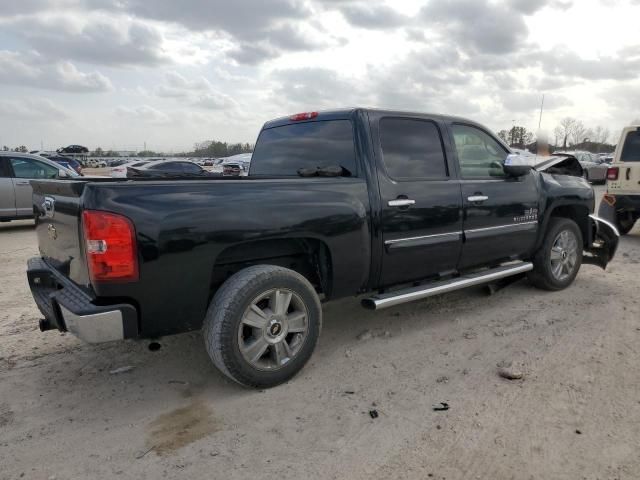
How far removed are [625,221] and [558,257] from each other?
481 centimetres

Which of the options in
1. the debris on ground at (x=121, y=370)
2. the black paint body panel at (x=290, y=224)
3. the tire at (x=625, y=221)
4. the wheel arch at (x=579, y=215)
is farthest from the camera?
the tire at (x=625, y=221)

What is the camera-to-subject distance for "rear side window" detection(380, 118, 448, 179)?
4023 mm

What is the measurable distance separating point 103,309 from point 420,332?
103 inches

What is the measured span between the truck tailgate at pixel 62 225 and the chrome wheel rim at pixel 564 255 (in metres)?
4.60

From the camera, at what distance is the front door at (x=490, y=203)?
4496mm

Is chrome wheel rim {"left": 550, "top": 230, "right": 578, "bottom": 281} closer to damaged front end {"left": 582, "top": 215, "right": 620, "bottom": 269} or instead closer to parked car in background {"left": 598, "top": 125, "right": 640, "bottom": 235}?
A: damaged front end {"left": 582, "top": 215, "right": 620, "bottom": 269}

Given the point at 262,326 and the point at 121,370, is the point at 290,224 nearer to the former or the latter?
the point at 262,326

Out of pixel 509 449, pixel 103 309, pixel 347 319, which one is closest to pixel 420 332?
pixel 347 319

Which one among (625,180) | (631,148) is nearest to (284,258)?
(625,180)

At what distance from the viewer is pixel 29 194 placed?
34.2ft

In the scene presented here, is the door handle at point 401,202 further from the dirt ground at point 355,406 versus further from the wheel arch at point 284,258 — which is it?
the dirt ground at point 355,406

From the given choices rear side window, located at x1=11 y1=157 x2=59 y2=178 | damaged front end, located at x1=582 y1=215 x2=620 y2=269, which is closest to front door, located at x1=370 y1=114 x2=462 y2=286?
damaged front end, located at x1=582 y1=215 x2=620 y2=269

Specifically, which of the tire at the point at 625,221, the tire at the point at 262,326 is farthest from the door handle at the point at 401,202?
the tire at the point at 625,221

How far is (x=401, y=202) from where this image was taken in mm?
3893
